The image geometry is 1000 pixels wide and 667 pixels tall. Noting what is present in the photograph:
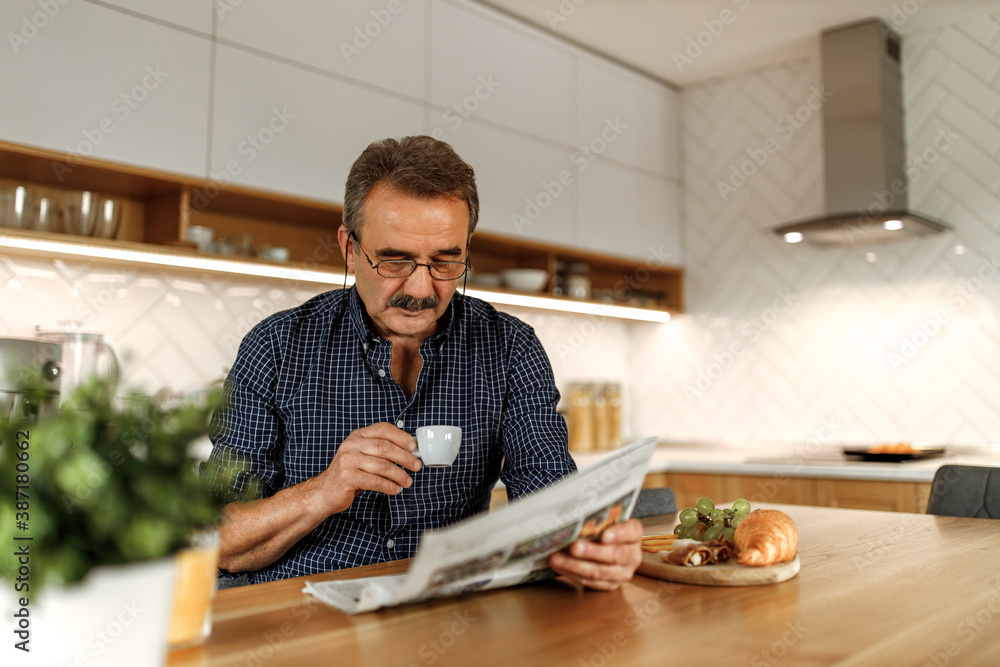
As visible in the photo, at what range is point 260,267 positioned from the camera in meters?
2.67

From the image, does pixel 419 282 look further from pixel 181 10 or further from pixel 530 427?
pixel 181 10

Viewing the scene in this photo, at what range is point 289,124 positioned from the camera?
8.86 ft

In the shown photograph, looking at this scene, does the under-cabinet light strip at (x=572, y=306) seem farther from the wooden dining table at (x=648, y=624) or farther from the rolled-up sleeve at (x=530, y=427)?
the wooden dining table at (x=648, y=624)

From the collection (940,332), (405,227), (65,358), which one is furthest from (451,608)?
(940,332)

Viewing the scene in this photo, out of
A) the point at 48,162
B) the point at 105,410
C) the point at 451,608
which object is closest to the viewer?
the point at 105,410

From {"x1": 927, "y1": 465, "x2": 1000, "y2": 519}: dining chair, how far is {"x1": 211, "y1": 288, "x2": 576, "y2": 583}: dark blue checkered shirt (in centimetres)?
95

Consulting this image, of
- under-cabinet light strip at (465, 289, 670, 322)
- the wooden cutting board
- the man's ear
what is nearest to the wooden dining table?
the wooden cutting board

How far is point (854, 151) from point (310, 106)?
7.44 ft

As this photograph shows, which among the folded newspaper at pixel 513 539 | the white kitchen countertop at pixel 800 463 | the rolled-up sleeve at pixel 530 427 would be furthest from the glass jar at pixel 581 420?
the folded newspaper at pixel 513 539

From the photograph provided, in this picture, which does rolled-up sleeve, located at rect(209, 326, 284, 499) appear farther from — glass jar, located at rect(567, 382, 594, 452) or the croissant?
glass jar, located at rect(567, 382, 594, 452)

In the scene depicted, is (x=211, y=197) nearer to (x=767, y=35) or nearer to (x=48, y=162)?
(x=48, y=162)

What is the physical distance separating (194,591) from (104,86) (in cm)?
196

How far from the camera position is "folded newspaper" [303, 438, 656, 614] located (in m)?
0.78

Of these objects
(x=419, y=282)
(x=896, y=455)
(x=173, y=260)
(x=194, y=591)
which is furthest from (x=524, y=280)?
(x=194, y=591)
